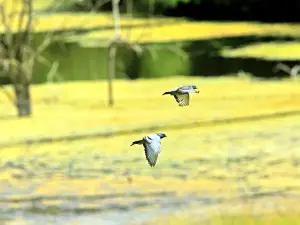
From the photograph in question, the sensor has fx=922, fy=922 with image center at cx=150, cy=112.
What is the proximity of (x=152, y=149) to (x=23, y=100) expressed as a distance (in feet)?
25.2

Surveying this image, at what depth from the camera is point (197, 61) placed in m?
13.7

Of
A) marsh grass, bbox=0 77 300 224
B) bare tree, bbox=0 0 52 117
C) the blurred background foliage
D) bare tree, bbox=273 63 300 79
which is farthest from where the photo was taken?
bare tree, bbox=273 63 300 79

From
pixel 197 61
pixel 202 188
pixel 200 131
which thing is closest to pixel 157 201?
pixel 202 188

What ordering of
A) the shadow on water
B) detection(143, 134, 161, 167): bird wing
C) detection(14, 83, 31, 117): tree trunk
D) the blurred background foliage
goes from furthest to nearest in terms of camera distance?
the shadow on water
detection(14, 83, 31, 117): tree trunk
the blurred background foliage
detection(143, 134, 161, 167): bird wing

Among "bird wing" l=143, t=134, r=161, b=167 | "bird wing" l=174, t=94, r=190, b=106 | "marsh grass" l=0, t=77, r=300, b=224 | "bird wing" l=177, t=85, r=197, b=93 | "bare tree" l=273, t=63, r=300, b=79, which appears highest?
"bird wing" l=177, t=85, r=197, b=93

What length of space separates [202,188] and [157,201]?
1.37 ft

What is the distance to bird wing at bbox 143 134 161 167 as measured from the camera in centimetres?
131

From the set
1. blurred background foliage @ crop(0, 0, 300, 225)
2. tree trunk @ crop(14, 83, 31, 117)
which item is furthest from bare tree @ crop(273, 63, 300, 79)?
tree trunk @ crop(14, 83, 31, 117)

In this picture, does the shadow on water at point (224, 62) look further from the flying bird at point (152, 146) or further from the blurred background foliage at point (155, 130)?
the flying bird at point (152, 146)

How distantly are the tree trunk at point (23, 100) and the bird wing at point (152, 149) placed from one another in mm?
7635

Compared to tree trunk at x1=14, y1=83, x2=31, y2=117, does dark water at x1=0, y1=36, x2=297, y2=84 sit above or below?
below

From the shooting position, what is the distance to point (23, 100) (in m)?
8.91

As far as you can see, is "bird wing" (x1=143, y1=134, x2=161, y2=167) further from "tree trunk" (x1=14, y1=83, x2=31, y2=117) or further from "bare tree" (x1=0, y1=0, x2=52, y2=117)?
"tree trunk" (x1=14, y1=83, x2=31, y2=117)

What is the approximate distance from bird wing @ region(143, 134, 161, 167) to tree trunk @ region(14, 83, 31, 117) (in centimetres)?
764
